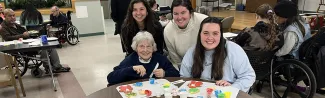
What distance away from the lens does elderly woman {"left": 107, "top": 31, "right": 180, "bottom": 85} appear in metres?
1.86

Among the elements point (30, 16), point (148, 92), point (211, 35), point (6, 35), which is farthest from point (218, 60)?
point (30, 16)

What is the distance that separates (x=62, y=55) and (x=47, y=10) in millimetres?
2165

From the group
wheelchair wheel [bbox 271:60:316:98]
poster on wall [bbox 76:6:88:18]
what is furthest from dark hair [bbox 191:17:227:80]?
poster on wall [bbox 76:6:88:18]

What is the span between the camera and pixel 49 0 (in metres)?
7.34

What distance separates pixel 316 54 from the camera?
252cm

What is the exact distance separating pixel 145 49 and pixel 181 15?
429mm

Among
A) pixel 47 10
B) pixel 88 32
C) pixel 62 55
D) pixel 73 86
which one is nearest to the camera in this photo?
pixel 73 86

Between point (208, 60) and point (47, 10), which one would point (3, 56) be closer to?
point (208, 60)

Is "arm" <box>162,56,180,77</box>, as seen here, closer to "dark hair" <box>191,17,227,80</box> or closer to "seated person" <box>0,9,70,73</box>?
"dark hair" <box>191,17,227,80</box>

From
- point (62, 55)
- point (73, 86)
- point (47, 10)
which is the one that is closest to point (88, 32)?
point (47, 10)

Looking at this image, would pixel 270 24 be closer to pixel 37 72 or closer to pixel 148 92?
pixel 148 92

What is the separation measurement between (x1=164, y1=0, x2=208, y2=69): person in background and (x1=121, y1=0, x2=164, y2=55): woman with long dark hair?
106mm

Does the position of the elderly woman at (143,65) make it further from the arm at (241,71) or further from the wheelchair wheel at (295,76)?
the wheelchair wheel at (295,76)

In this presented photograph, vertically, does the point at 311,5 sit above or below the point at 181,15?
above
